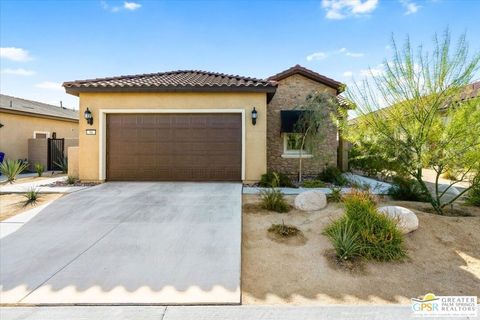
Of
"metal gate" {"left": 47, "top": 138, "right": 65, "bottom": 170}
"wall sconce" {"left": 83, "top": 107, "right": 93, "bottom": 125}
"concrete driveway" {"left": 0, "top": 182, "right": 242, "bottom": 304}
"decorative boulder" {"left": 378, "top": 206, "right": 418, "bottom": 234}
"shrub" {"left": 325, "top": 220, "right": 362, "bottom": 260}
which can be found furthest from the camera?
"metal gate" {"left": 47, "top": 138, "right": 65, "bottom": 170}

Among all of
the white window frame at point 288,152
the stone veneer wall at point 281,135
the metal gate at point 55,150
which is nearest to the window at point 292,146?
the white window frame at point 288,152

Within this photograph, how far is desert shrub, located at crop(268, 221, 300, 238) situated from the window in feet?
23.1

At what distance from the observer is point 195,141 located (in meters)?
9.43

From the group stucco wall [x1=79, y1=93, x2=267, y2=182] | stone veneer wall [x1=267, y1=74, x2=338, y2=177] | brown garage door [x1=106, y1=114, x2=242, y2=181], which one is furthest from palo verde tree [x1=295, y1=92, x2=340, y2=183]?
brown garage door [x1=106, y1=114, x2=242, y2=181]

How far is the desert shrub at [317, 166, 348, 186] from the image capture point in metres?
9.82

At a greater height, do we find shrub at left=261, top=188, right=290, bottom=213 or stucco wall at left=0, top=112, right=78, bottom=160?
stucco wall at left=0, top=112, right=78, bottom=160

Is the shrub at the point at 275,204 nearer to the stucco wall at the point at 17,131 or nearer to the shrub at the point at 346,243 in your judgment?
the shrub at the point at 346,243

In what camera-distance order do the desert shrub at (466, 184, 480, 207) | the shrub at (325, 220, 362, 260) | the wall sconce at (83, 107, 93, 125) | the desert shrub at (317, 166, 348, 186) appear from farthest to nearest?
the desert shrub at (317, 166, 348, 186) < the wall sconce at (83, 107, 93, 125) < the desert shrub at (466, 184, 480, 207) < the shrub at (325, 220, 362, 260)

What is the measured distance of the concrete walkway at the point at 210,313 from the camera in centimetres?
276

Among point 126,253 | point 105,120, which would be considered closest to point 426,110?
point 126,253

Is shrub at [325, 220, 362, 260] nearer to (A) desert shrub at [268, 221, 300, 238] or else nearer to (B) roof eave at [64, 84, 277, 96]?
(A) desert shrub at [268, 221, 300, 238]

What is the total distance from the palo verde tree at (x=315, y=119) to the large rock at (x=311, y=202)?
13.3 ft

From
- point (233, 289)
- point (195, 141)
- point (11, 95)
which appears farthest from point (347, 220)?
point (11, 95)

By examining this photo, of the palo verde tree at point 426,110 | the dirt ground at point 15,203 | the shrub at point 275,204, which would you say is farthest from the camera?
the shrub at point 275,204
